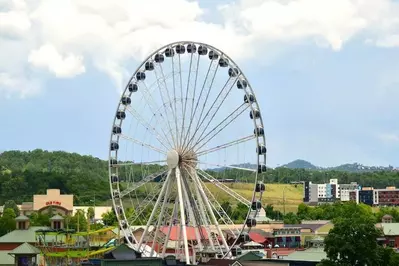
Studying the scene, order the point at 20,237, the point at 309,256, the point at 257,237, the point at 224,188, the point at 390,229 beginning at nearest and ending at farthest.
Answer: the point at 224,188
the point at 309,256
the point at 20,237
the point at 390,229
the point at 257,237

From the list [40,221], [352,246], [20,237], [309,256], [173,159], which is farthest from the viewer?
[40,221]

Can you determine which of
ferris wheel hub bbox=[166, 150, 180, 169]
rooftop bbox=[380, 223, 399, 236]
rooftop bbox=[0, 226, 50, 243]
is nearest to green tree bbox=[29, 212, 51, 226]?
rooftop bbox=[0, 226, 50, 243]

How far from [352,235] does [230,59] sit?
20.0m

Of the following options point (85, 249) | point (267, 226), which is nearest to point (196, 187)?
point (85, 249)

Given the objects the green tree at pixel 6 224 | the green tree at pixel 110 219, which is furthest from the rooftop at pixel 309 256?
the green tree at pixel 110 219

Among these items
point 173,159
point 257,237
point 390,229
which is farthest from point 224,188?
point 257,237

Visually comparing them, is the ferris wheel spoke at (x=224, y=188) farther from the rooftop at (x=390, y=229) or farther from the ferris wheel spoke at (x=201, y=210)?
the rooftop at (x=390, y=229)

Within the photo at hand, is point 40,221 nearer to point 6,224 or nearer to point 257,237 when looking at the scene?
point 6,224

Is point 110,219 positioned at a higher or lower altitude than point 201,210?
lower

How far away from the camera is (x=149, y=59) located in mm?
97375

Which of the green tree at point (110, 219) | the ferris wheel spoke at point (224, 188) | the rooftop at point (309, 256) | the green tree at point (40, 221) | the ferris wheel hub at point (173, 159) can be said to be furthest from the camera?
the green tree at point (110, 219)

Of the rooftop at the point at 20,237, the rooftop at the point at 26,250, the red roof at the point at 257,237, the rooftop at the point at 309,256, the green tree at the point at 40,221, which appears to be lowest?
the red roof at the point at 257,237

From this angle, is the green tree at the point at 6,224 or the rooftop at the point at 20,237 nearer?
the rooftop at the point at 20,237

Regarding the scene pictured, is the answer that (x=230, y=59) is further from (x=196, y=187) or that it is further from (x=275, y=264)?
(x=275, y=264)
